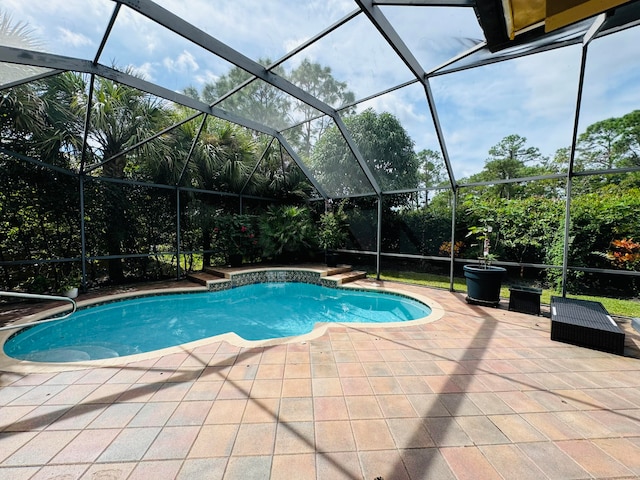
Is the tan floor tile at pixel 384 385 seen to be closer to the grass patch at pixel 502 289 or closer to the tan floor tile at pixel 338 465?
the tan floor tile at pixel 338 465

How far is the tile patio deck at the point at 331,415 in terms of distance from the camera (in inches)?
69.8

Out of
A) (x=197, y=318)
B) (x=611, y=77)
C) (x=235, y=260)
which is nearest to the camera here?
(x=611, y=77)

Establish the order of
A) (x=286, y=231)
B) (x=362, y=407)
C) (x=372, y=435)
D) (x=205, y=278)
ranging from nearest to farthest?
1. (x=372, y=435)
2. (x=362, y=407)
3. (x=205, y=278)
4. (x=286, y=231)

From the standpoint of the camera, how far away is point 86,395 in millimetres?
2527

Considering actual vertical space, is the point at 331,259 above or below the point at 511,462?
above

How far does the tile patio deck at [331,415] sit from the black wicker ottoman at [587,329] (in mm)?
158

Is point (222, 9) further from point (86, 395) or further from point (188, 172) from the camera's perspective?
point (188, 172)

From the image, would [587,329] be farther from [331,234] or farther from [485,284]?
[331,234]

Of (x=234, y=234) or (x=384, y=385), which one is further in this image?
(x=234, y=234)

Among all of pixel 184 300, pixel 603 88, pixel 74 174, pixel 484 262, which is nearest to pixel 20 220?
pixel 74 174

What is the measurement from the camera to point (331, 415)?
7.38 feet

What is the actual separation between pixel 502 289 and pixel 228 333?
729cm

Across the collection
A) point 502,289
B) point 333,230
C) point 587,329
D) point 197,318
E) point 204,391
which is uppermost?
point 333,230

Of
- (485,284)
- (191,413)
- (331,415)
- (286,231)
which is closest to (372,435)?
(331,415)
